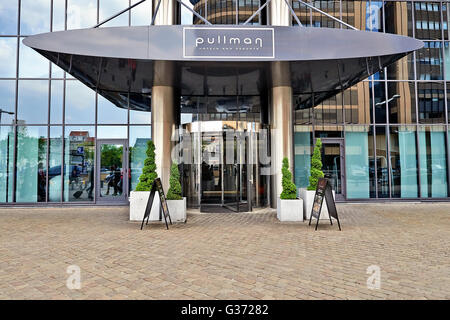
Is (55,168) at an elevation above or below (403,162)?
below

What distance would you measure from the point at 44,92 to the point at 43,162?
10.1 ft

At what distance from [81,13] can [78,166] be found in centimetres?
698

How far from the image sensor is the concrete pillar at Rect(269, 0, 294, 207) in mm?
12273

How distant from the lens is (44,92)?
1376 cm

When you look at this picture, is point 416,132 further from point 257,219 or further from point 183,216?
point 183,216

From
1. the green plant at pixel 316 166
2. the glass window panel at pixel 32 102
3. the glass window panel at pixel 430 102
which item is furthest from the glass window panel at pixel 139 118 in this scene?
the glass window panel at pixel 430 102

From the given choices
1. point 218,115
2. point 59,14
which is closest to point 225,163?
point 218,115

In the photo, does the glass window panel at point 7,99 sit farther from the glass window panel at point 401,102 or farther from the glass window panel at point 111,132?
the glass window panel at point 401,102

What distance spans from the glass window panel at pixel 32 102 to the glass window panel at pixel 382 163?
14.8m

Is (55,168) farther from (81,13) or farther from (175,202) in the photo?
(175,202)

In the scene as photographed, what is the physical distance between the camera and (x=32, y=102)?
13.7 meters

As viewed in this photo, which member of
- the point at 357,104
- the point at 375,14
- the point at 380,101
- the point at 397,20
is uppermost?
the point at 375,14
